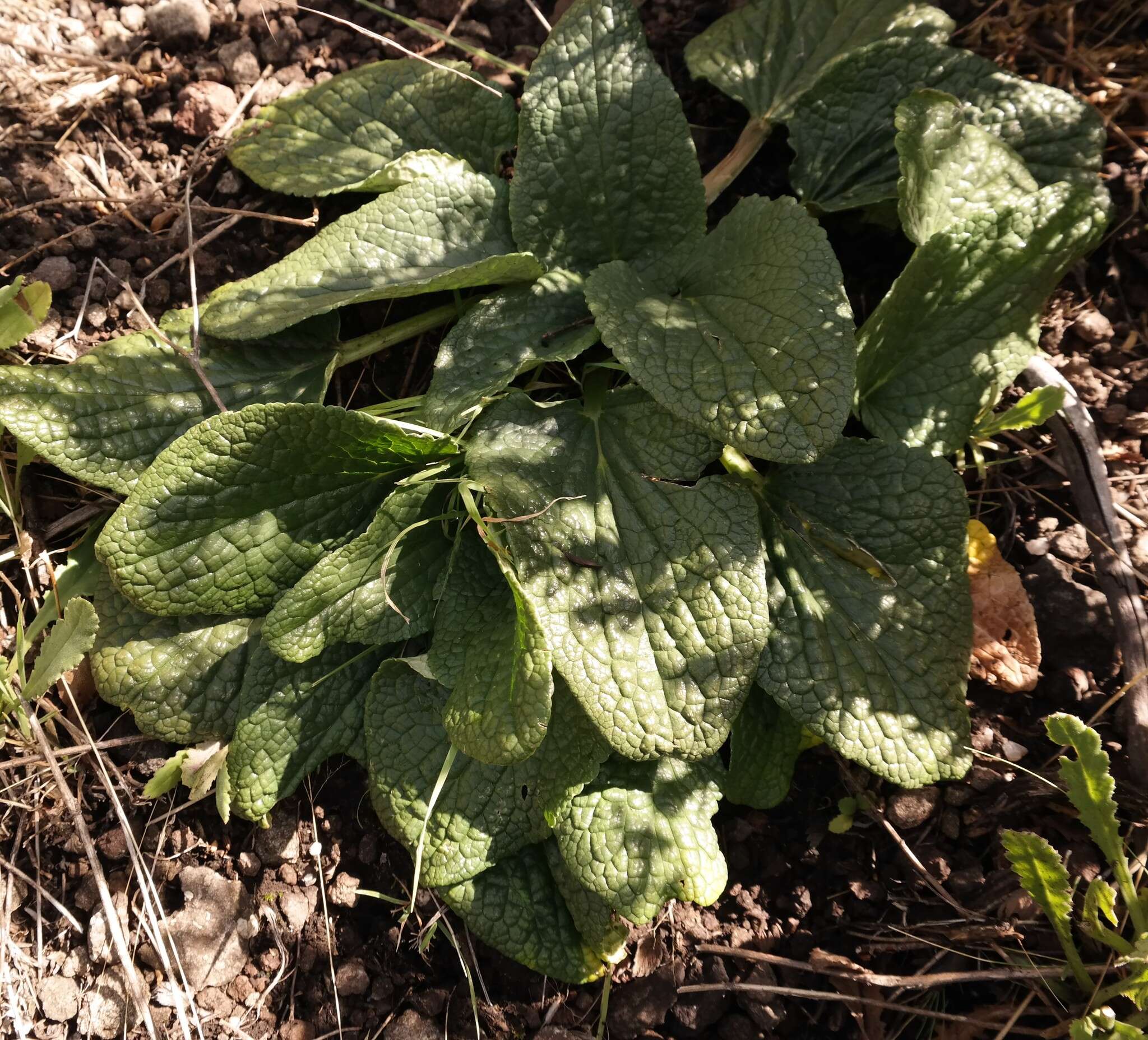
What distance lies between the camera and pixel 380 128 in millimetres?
2182

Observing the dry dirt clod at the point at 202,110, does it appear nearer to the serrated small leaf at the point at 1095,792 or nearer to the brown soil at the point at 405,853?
the brown soil at the point at 405,853

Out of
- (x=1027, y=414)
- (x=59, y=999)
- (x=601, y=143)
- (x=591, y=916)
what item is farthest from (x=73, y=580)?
(x=1027, y=414)

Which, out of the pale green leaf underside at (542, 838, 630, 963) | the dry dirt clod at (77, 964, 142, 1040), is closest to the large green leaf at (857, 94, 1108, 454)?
the pale green leaf underside at (542, 838, 630, 963)

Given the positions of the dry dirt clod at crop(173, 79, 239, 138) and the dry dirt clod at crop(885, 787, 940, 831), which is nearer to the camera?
the dry dirt clod at crop(885, 787, 940, 831)

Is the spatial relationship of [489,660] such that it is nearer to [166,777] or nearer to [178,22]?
[166,777]

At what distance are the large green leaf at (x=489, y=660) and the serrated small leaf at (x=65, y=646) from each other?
0.71 meters

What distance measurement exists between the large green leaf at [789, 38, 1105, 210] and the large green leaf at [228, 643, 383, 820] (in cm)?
151

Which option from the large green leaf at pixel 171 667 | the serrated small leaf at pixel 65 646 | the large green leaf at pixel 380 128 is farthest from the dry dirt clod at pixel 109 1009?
the large green leaf at pixel 380 128

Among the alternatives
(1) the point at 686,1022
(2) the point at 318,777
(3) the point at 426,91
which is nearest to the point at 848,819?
(1) the point at 686,1022

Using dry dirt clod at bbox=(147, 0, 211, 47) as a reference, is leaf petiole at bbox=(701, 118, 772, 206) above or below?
above

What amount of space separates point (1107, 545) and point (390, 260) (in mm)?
1667

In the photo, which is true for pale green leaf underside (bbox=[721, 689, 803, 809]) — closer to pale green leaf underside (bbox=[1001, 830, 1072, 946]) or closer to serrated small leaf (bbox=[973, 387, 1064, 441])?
pale green leaf underside (bbox=[1001, 830, 1072, 946])

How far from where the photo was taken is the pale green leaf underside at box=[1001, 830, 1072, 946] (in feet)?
5.60

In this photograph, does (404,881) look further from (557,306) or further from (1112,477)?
(1112,477)
